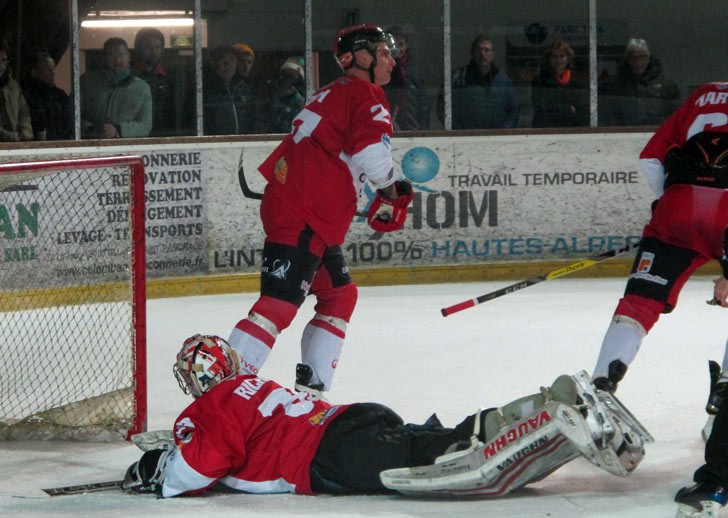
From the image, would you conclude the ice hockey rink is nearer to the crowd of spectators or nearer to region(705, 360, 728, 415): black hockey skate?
region(705, 360, 728, 415): black hockey skate

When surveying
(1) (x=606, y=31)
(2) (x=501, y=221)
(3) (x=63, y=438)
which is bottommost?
(3) (x=63, y=438)

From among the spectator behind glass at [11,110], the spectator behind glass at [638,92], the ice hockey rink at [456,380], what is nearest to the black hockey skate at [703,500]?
the ice hockey rink at [456,380]

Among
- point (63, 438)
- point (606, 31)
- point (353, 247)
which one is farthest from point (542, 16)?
point (63, 438)

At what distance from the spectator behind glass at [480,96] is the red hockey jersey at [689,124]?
3916 millimetres

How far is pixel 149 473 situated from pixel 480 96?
5.16 m

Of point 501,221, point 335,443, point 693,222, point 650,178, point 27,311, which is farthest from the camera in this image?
point 501,221

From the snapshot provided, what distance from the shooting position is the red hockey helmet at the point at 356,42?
388 centimetres

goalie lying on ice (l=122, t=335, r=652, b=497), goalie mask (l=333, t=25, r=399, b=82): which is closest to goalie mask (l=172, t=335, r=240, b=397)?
goalie lying on ice (l=122, t=335, r=652, b=497)

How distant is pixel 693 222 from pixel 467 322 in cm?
251

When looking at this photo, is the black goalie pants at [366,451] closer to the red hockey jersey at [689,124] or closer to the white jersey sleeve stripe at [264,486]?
the white jersey sleeve stripe at [264,486]

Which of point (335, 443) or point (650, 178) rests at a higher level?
point (650, 178)

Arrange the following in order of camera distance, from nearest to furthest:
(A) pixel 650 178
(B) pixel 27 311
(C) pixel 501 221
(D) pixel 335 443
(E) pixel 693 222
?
(D) pixel 335 443 → (E) pixel 693 222 → (A) pixel 650 178 → (B) pixel 27 311 → (C) pixel 501 221

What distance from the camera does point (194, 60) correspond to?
23.7 feet

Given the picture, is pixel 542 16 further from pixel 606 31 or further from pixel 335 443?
pixel 335 443
